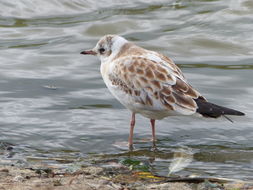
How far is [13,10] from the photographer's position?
16.2 m

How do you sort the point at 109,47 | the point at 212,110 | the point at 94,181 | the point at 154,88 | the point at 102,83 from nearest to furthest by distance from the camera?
the point at 94,181
the point at 212,110
the point at 154,88
the point at 109,47
the point at 102,83

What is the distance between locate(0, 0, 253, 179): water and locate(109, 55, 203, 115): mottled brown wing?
686 mm

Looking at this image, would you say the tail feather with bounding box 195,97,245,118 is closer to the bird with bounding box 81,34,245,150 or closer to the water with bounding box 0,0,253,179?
the bird with bounding box 81,34,245,150

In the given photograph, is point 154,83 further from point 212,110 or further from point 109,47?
point 109,47

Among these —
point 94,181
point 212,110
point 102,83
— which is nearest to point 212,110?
point 212,110

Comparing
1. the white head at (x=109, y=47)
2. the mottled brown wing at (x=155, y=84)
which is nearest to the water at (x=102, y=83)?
the mottled brown wing at (x=155, y=84)

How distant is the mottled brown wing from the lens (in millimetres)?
7684

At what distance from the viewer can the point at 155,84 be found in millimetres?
7816

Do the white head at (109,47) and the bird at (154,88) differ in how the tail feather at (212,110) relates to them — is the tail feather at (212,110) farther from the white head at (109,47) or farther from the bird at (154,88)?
the white head at (109,47)

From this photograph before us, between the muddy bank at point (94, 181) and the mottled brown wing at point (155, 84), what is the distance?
123 cm

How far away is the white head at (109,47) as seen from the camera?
8.55 meters

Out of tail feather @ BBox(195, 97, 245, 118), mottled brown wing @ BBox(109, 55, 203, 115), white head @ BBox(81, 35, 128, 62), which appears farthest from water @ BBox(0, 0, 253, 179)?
white head @ BBox(81, 35, 128, 62)

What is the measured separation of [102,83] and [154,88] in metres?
3.64

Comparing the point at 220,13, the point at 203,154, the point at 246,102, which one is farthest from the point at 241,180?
the point at 220,13
